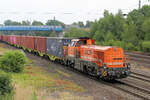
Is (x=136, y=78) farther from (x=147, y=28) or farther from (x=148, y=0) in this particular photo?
(x=148, y=0)

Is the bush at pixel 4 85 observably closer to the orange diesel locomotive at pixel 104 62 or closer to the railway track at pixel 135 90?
the orange diesel locomotive at pixel 104 62

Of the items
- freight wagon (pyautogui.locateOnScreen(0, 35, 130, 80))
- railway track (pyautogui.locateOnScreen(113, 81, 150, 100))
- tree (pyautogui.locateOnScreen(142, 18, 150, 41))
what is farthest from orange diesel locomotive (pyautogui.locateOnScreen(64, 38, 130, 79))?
tree (pyautogui.locateOnScreen(142, 18, 150, 41))

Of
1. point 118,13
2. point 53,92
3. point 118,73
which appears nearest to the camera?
point 53,92

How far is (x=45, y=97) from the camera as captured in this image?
10.8 meters

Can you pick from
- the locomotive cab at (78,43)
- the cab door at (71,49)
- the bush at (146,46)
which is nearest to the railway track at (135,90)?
the locomotive cab at (78,43)

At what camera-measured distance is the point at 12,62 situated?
699 inches

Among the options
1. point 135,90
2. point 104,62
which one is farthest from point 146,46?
point 135,90

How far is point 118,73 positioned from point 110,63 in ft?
2.88

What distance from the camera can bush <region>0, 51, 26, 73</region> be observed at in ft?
57.5

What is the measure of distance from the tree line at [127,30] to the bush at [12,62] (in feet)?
79.3

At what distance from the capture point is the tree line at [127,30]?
40537mm

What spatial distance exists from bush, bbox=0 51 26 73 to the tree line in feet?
79.3

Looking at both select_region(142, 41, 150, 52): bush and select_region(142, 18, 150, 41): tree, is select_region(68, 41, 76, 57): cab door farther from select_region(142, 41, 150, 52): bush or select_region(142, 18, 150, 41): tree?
select_region(142, 18, 150, 41): tree

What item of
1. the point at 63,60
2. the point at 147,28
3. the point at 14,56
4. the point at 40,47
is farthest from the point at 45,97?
the point at 147,28
